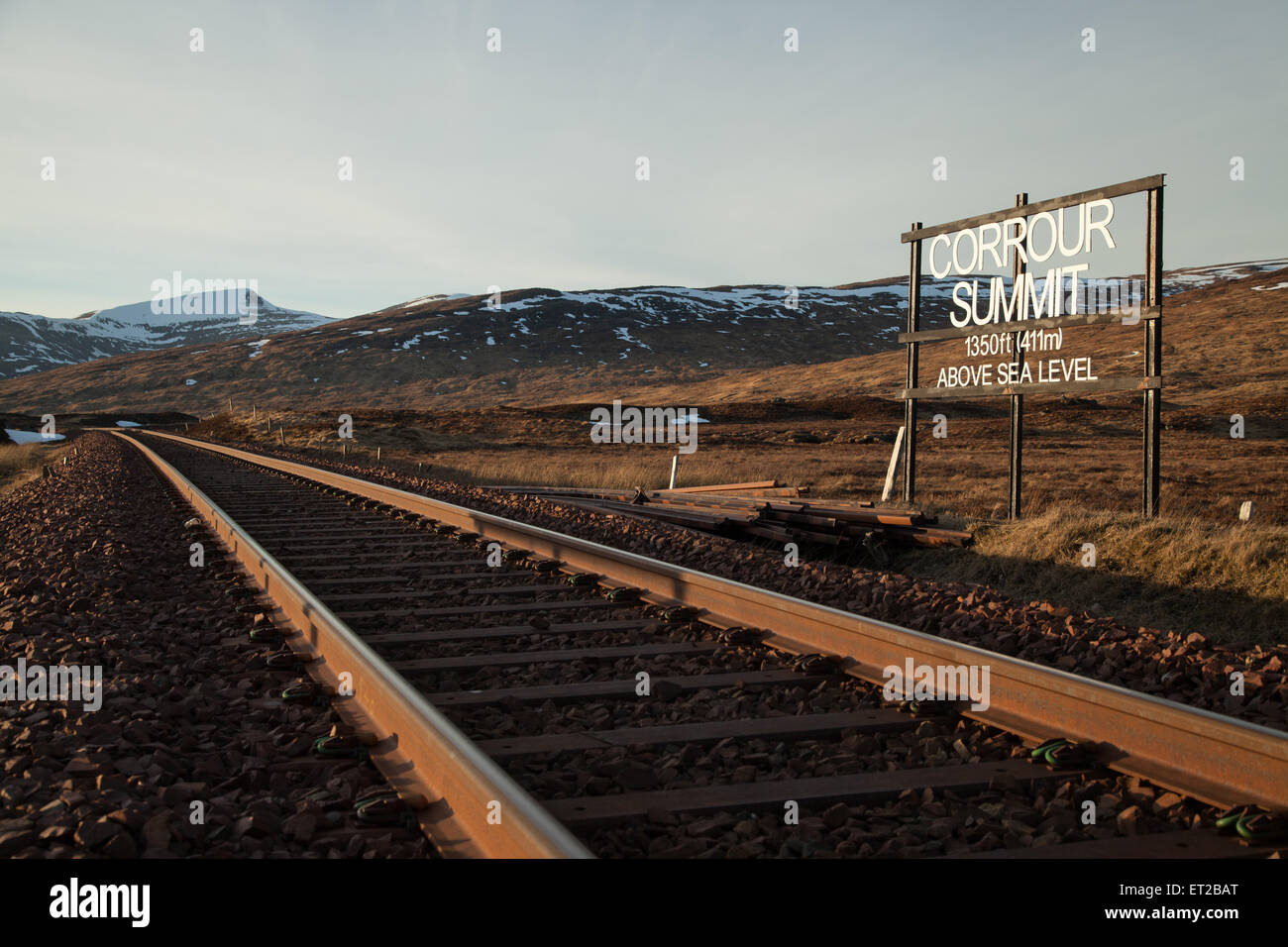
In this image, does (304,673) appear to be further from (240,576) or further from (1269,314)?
(1269,314)

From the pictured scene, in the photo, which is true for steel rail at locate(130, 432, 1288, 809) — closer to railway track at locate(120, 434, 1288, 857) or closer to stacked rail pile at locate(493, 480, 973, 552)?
railway track at locate(120, 434, 1288, 857)

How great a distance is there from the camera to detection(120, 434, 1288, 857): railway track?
280 cm

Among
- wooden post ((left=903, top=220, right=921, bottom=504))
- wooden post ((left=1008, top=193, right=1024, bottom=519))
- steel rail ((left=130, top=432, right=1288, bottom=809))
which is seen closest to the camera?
steel rail ((left=130, top=432, right=1288, bottom=809))

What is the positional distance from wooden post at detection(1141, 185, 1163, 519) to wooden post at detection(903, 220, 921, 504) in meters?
3.23

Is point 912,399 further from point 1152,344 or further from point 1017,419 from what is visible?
point 1152,344

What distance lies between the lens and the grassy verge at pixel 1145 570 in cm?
707

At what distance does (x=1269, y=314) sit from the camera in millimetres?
62375

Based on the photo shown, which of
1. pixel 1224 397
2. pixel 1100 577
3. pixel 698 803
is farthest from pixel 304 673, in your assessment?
pixel 1224 397

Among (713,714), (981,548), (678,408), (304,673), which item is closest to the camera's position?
(713,714)

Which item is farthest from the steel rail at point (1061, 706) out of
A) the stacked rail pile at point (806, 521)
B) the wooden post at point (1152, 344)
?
the wooden post at point (1152, 344)

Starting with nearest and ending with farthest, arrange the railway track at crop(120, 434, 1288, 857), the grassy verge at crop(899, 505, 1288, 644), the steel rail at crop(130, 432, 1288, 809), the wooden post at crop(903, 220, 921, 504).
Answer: the railway track at crop(120, 434, 1288, 857) → the steel rail at crop(130, 432, 1288, 809) → the grassy verge at crop(899, 505, 1288, 644) → the wooden post at crop(903, 220, 921, 504)

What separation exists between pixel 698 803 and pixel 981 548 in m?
7.43

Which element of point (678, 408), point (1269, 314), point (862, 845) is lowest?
point (862, 845)

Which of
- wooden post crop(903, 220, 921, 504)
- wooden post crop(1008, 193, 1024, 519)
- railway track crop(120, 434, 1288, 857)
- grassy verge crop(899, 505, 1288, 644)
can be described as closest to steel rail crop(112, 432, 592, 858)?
railway track crop(120, 434, 1288, 857)
